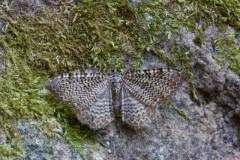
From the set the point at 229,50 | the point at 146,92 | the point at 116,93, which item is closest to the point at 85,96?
the point at 116,93

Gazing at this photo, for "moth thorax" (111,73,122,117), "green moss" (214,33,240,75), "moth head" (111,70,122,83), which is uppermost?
"green moss" (214,33,240,75)

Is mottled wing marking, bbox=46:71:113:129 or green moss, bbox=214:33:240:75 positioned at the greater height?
green moss, bbox=214:33:240:75

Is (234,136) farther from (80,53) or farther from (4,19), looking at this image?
(4,19)

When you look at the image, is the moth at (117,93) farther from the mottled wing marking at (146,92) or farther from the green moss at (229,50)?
the green moss at (229,50)

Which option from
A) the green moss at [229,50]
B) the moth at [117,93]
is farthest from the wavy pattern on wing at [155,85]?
the green moss at [229,50]

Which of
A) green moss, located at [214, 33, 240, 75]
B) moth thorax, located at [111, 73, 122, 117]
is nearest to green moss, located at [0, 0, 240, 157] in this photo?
green moss, located at [214, 33, 240, 75]

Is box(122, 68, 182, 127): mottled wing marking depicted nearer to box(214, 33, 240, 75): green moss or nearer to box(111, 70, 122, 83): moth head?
box(111, 70, 122, 83): moth head
